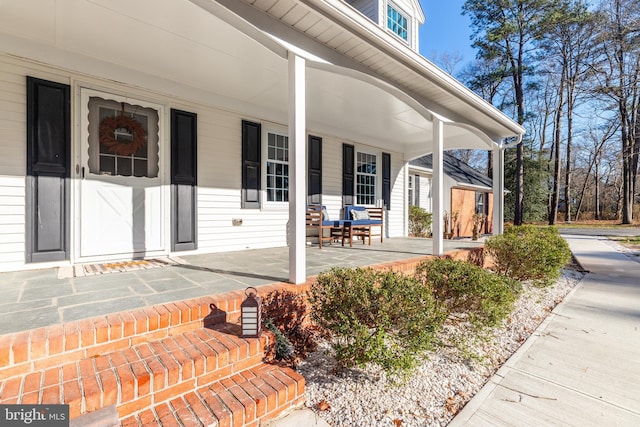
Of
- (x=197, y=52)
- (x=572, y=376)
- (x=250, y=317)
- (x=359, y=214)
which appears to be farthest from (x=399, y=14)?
→ (x=250, y=317)

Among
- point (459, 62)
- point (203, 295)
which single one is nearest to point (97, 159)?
point (203, 295)

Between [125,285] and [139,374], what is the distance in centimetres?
128

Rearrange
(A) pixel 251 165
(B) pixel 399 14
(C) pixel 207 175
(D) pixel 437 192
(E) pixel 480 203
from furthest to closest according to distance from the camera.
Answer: (E) pixel 480 203
(B) pixel 399 14
(A) pixel 251 165
(D) pixel 437 192
(C) pixel 207 175

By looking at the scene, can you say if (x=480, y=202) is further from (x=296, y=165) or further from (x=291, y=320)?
(x=291, y=320)

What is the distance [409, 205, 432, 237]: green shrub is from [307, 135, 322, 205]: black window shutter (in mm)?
4169

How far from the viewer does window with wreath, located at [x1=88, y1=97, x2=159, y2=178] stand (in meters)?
3.50

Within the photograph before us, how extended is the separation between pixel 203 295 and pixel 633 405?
2930mm

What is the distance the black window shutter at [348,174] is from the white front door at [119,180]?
350 cm

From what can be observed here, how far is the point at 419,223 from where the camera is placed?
8859 mm

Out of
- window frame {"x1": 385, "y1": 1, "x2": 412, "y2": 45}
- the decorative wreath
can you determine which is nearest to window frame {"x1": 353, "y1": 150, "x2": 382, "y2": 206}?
window frame {"x1": 385, "y1": 1, "x2": 412, "y2": 45}

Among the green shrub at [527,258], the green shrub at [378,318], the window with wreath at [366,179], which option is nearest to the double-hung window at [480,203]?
the window with wreath at [366,179]

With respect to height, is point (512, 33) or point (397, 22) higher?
point (512, 33)

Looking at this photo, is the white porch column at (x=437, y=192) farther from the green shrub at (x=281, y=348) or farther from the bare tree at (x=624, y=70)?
the bare tree at (x=624, y=70)

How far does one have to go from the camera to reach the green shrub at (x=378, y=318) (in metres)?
1.92
